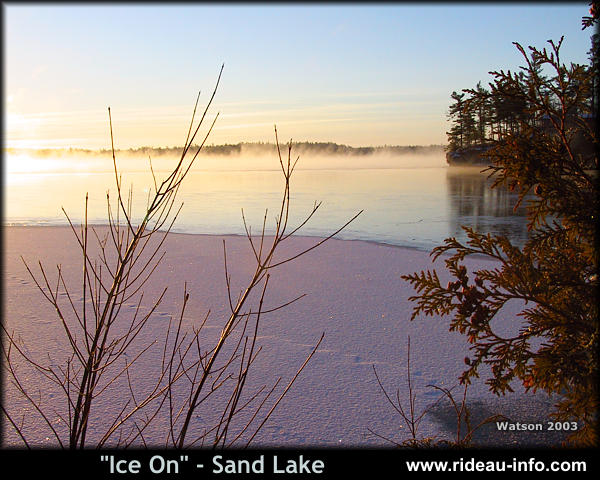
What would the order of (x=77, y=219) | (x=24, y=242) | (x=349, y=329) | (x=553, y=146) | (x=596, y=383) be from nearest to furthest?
1. (x=596, y=383)
2. (x=553, y=146)
3. (x=349, y=329)
4. (x=24, y=242)
5. (x=77, y=219)

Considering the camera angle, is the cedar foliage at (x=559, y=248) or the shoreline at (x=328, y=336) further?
the shoreline at (x=328, y=336)

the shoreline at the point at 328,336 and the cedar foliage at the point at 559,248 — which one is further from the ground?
the cedar foliage at the point at 559,248

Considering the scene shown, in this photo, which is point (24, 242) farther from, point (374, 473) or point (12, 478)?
point (374, 473)

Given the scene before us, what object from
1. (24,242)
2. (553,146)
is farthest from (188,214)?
(553,146)

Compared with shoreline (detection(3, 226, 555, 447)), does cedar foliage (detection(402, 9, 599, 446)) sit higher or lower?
higher

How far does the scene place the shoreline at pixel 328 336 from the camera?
3.48 m

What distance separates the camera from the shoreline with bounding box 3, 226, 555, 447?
3.48m

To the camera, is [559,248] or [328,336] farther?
[328,336]

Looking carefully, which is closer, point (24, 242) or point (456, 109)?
point (456, 109)

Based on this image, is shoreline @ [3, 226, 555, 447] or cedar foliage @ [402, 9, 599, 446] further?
shoreline @ [3, 226, 555, 447]

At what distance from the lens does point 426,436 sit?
3336 mm

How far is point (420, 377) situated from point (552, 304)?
5.76 feet

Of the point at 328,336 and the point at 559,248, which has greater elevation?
the point at 559,248

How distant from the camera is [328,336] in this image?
5270 mm
